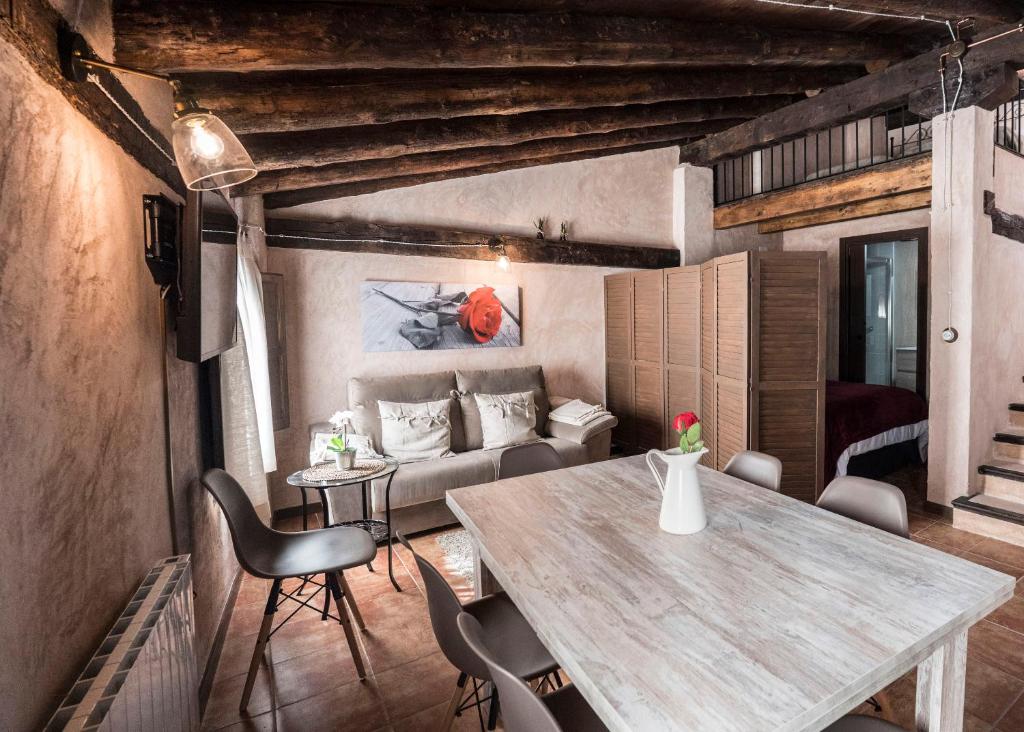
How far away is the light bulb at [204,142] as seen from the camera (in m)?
1.28

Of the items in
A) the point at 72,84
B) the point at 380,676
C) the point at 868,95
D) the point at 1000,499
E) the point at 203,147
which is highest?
the point at 868,95

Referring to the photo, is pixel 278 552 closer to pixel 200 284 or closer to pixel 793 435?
pixel 200 284

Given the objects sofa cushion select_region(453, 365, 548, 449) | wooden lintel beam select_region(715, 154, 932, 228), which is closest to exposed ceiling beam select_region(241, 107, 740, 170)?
Result: wooden lintel beam select_region(715, 154, 932, 228)

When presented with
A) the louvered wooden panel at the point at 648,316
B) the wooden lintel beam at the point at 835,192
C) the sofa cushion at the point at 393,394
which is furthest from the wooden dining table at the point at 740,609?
the wooden lintel beam at the point at 835,192

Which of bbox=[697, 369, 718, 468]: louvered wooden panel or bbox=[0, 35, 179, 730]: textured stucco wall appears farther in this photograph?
bbox=[697, 369, 718, 468]: louvered wooden panel

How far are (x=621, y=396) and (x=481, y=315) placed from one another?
66.5 inches

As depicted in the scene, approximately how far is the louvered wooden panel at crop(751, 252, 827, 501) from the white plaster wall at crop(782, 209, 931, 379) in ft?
8.56

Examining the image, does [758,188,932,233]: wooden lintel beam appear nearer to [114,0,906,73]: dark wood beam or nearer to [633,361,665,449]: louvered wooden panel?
[633,361,665,449]: louvered wooden panel

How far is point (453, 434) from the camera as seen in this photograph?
13.4 feet

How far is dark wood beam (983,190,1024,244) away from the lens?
341 cm

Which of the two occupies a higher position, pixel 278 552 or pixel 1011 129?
pixel 1011 129

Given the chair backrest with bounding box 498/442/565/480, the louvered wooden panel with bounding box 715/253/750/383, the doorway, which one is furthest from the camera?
the doorway

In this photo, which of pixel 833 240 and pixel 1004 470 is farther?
pixel 833 240

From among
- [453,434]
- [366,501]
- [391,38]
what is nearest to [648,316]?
[453,434]
